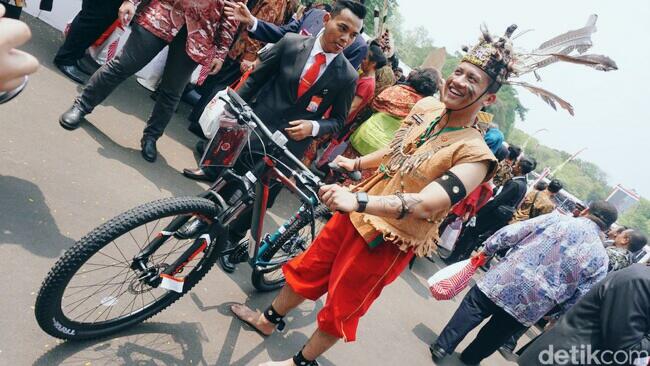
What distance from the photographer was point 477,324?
3.84 meters

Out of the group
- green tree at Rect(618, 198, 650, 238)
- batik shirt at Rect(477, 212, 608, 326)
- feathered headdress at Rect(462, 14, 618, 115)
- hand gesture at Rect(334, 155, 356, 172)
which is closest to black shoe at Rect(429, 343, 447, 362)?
batik shirt at Rect(477, 212, 608, 326)

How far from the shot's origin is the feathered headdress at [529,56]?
7.02ft

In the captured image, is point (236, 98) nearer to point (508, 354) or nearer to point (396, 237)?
point (396, 237)

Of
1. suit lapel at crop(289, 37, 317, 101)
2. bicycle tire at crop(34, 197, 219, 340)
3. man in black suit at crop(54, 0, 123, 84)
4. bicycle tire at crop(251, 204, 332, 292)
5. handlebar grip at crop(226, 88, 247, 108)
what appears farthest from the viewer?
man in black suit at crop(54, 0, 123, 84)

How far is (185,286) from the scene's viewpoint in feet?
8.66

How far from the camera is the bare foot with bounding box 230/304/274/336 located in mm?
2930

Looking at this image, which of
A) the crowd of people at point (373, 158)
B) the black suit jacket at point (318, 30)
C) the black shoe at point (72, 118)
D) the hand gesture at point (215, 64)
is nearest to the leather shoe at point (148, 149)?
the crowd of people at point (373, 158)

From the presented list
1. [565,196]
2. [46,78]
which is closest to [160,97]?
[46,78]

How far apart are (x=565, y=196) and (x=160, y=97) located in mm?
12266

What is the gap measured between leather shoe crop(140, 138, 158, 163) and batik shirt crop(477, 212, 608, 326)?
3197 mm

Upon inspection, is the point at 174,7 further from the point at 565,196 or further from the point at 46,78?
the point at 565,196

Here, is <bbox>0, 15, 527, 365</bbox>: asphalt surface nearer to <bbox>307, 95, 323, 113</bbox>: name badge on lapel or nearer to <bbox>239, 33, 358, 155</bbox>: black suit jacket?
<bbox>239, 33, 358, 155</bbox>: black suit jacket

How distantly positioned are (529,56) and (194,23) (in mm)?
2753

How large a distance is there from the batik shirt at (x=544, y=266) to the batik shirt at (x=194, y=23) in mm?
3005
